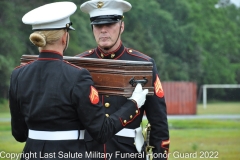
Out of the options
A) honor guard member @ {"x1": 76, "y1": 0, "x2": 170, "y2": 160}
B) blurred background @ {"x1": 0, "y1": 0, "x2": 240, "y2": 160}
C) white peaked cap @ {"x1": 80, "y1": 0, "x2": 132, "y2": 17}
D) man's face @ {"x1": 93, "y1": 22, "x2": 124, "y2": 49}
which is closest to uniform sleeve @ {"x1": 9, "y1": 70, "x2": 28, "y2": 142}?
honor guard member @ {"x1": 76, "y1": 0, "x2": 170, "y2": 160}

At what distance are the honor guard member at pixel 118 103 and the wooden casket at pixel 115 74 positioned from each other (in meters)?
0.42

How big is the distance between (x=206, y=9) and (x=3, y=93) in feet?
94.6

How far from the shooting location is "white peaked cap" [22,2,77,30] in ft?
11.8

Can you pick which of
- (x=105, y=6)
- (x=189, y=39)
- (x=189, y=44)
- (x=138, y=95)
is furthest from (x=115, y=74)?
(x=189, y=39)

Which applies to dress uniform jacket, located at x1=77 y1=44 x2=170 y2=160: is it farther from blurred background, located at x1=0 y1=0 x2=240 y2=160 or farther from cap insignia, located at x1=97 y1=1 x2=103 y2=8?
blurred background, located at x1=0 y1=0 x2=240 y2=160

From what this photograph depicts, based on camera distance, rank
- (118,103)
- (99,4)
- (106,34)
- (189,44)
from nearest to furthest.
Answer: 1. (118,103)
2. (106,34)
3. (99,4)
4. (189,44)

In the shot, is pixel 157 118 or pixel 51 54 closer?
pixel 51 54

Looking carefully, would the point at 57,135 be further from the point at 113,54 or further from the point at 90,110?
the point at 113,54

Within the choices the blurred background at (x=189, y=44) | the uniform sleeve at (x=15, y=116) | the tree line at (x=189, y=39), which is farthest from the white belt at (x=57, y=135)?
the tree line at (x=189, y=39)

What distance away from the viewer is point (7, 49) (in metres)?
30.0

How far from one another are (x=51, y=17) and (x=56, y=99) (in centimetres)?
48

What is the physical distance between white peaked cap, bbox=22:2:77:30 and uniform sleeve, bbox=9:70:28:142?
373 mm

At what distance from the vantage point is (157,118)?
450cm

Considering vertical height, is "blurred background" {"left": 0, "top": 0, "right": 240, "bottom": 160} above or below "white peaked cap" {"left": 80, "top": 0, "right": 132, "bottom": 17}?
below
